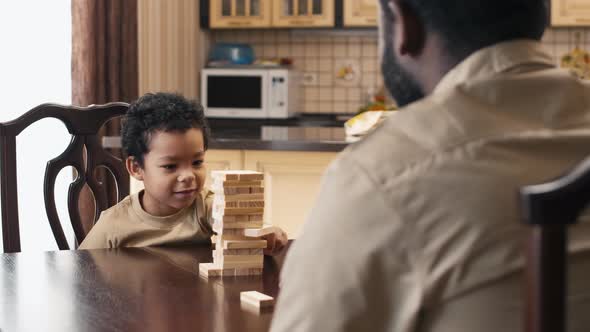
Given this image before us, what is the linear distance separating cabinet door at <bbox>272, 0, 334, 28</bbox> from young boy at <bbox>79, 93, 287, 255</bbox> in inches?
145

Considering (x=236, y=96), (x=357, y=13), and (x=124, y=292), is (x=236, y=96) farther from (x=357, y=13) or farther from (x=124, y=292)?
(x=124, y=292)

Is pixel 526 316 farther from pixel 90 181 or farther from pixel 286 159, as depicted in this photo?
pixel 286 159

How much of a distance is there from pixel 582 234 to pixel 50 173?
1.57 metres

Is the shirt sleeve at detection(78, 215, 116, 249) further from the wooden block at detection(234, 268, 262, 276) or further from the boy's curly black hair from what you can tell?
the wooden block at detection(234, 268, 262, 276)

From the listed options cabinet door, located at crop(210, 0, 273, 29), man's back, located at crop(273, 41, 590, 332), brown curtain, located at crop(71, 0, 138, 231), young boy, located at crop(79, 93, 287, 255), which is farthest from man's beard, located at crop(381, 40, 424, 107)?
cabinet door, located at crop(210, 0, 273, 29)

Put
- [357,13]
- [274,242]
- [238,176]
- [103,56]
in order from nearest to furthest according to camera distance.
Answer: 1. [238,176]
2. [274,242]
3. [103,56]
4. [357,13]

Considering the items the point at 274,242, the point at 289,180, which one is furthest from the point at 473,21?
the point at 289,180

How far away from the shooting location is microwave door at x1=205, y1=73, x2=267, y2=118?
5676mm

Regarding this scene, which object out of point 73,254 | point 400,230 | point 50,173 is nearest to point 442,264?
point 400,230

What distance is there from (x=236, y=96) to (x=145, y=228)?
3813mm

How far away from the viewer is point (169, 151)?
1.98 m

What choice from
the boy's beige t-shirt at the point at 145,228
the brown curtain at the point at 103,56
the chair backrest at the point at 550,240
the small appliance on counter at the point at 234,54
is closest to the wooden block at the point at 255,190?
the boy's beige t-shirt at the point at 145,228

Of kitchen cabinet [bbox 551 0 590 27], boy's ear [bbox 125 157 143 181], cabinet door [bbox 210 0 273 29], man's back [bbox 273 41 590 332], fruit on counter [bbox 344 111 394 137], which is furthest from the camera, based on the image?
cabinet door [bbox 210 0 273 29]

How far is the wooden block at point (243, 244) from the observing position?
1496 millimetres
